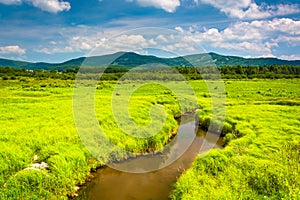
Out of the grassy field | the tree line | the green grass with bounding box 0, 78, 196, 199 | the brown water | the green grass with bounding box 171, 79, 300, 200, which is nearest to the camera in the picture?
the green grass with bounding box 171, 79, 300, 200

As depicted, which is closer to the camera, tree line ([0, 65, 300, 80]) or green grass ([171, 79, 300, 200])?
green grass ([171, 79, 300, 200])

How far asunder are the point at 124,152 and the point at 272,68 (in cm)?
10332

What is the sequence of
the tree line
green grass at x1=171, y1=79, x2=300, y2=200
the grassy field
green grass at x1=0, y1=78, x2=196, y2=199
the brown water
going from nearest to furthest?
green grass at x1=171, y1=79, x2=300, y2=200, the grassy field, green grass at x1=0, y1=78, x2=196, y2=199, the brown water, the tree line

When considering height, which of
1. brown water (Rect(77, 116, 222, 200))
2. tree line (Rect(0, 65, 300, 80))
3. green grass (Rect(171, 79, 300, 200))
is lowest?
brown water (Rect(77, 116, 222, 200))

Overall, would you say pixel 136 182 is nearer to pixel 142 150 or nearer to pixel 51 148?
pixel 142 150

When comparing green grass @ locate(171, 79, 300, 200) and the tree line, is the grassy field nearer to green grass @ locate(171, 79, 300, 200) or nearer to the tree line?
green grass @ locate(171, 79, 300, 200)

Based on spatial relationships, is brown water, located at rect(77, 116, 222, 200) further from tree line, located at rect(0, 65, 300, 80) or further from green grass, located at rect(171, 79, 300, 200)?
tree line, located at rect(0, 65, 300, 80)

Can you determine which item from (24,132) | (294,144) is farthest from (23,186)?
(294,144)

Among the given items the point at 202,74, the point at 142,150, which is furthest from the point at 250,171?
the point at 202,74

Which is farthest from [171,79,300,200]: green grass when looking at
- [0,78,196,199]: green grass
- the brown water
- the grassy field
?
[0,78,196,199]: green grass

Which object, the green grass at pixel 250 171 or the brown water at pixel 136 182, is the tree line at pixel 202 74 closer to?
the brown water at pixel 136 182

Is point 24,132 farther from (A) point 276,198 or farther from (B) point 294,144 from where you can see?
(B) point 294,144

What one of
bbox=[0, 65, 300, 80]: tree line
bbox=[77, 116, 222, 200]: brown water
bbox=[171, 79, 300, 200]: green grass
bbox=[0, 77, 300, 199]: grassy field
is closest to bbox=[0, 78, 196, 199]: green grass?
bbox=[0, 77, 300, 199]: grassy field

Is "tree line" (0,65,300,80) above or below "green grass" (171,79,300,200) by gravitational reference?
above
